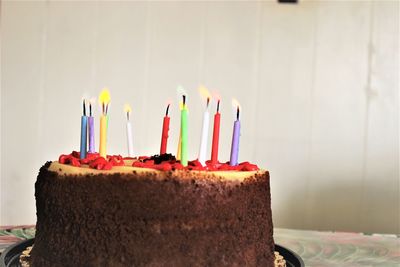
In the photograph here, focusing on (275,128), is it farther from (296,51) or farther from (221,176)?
(221,176)

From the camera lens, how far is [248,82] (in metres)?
1.93

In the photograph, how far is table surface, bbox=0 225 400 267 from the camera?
3.99 feet

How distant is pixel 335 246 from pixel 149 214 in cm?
75

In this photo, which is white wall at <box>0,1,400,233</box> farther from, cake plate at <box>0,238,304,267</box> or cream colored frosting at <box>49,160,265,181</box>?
cream colored frosting at <box>49,160,265,181</box>

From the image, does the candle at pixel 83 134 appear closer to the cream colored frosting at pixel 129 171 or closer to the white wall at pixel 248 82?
the cream colored frosting at pixel 129 171

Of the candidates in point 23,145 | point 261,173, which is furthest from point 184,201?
point 23,145

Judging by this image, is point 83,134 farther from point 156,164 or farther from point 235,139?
point 235,139

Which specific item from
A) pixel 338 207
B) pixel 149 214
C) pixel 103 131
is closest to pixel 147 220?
pixel 149 214

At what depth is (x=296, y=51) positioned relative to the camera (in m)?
1.92

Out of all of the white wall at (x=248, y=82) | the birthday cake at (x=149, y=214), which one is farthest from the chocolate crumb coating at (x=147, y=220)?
the white wall at (x=248, y=82)

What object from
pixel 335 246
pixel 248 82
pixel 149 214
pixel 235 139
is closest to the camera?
pixel 149 214

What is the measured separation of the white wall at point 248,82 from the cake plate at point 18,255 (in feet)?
2.97

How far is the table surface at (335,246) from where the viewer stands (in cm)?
122

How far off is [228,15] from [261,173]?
1088 mm
